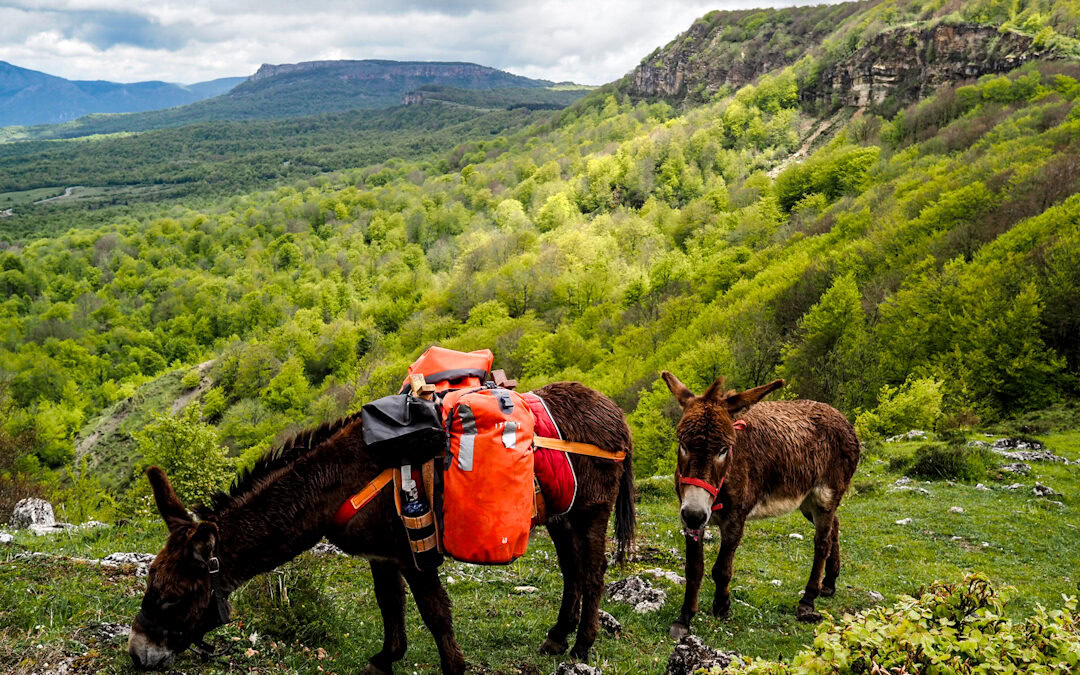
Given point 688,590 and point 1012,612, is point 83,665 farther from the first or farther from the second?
point 1012,612

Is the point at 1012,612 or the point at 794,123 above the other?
the point at 794,123

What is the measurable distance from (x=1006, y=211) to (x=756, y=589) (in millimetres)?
46757

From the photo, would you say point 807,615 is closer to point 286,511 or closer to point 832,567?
point 832,567

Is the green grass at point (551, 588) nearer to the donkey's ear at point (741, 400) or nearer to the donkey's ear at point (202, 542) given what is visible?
the donkey's ear at point (202, 542)

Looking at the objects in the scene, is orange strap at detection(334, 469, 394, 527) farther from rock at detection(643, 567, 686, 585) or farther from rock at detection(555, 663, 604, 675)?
rock at detection(643, 567, 686, 585)

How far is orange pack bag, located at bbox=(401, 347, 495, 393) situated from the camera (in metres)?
5.66

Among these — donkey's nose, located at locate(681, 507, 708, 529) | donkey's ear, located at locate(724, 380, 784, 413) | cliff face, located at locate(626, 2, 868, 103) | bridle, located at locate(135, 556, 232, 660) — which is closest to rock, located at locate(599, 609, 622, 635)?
donkey's nose, located at locate(681, 507, 708, 529)

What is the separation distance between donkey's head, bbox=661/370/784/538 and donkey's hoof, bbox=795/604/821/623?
2246 mm

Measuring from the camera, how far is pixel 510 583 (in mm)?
8594

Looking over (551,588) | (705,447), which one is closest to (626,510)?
(705,447)

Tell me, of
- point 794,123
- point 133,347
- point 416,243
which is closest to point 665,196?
point 794,123

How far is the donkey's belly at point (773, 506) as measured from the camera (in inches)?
277

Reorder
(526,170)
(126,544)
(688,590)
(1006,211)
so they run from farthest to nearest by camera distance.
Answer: (526,170), (1006,211), (126,544), (688,590)

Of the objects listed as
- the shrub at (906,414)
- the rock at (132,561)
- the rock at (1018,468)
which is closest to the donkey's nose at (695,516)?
the rock at (132,561)
